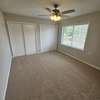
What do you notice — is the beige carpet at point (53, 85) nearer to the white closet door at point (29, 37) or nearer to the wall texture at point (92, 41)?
the wall texture at point (92, 41)

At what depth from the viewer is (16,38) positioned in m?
4.12

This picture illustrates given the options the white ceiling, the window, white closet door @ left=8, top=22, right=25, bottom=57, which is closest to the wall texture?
the window

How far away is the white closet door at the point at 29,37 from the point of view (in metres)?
4.31

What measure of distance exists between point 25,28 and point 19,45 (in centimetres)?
102

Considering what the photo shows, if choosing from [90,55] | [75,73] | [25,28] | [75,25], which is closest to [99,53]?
[90,55]

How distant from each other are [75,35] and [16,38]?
320 centimetres

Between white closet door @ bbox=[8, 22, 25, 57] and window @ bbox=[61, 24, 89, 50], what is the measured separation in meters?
2.59

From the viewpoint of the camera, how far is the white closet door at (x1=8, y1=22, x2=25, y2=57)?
3909 millimetres

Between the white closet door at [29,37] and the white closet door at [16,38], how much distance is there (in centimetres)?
27

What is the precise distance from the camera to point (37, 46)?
4.87m

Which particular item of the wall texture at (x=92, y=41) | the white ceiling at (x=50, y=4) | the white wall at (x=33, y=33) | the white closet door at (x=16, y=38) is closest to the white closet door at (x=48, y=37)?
the white wall at (x=33, y=33)

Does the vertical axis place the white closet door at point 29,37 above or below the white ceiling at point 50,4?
below

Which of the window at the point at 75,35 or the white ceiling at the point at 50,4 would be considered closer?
the white ceiling at the point at 50,4

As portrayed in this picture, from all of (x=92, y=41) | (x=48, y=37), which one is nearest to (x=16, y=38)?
(x=48, y=37)
